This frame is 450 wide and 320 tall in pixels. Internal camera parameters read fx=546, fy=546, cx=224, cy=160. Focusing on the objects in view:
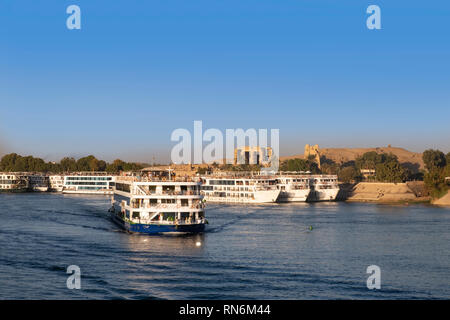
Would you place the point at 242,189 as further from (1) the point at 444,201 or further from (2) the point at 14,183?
(2) the point at 14,183

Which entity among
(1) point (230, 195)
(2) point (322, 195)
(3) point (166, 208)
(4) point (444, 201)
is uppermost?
(3) point (166, 208)

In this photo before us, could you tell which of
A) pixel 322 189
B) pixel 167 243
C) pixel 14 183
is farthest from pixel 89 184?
pixel 167 243

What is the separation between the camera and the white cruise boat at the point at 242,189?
4530 inches

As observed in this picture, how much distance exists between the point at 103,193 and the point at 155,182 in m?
109

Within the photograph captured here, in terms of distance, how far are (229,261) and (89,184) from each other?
129 metres

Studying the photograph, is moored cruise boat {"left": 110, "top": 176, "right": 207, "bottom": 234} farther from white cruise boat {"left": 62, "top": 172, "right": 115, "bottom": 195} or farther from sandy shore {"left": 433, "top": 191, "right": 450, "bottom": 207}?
white cruise boat {"left": 62, "top": 172, "right": 115, "bottom": 195}

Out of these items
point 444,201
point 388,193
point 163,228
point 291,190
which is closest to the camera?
point 163,228

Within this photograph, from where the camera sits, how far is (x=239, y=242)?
5047 centimetres

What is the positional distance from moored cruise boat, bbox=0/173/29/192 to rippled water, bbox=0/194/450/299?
121250 millimetres

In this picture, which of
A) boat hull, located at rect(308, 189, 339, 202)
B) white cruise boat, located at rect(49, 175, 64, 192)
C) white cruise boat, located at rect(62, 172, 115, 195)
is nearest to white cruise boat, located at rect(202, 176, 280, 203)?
boat hull, located at rect(308, 189, 339, 202)

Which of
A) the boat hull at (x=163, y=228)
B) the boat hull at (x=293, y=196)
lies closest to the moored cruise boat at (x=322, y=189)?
the boat hull at (x=293, y=196)

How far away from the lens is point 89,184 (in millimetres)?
162500
